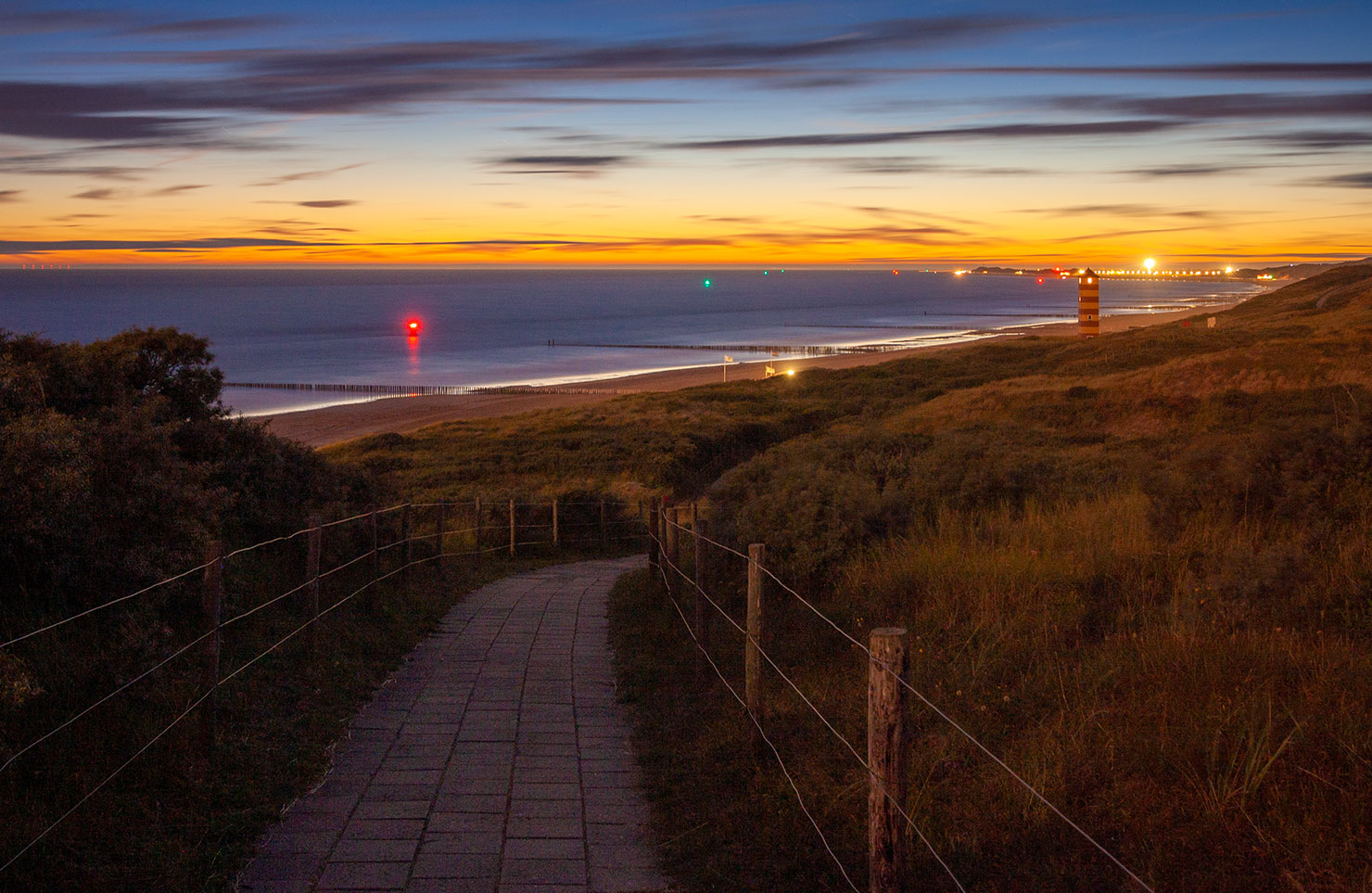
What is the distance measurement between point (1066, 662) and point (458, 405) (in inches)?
2154

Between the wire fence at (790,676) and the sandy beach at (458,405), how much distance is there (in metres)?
28.5

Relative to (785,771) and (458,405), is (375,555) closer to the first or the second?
(785,771)

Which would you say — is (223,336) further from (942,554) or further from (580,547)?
(942,554)

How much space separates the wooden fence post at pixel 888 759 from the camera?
348cm

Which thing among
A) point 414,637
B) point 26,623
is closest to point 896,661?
point 26,623

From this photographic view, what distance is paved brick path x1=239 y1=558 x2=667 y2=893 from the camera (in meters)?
4.23

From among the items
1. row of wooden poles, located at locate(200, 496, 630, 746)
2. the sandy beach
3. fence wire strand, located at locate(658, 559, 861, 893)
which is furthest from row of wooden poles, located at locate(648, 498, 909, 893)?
the sandy beach

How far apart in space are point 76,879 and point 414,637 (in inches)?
192

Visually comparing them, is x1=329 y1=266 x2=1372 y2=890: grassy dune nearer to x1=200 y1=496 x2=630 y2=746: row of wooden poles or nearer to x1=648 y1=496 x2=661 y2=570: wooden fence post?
x1=648 y1=496 x2=661 y2=570: wooden fence post

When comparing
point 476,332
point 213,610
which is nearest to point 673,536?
point 213,610

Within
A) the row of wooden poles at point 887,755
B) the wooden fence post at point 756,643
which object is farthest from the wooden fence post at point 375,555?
the row of wooden poles at point 887,755

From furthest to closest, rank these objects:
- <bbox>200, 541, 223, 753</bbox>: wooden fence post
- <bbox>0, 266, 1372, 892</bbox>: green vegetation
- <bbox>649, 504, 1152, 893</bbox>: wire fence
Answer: <bbox>200, 541, 223, 753</bbox>: wooden fence post → <bbox>0, 266, 1372, 892</bbox>: green vegetation → <bbox>649, 504, 1152, 893</bbox>: wire fence

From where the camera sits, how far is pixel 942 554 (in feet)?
24.1

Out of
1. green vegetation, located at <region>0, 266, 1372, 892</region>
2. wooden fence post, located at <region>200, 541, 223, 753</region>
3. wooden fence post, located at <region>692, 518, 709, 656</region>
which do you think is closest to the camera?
green vegetation, located at <region>0, 266, 1372, 892</region>
